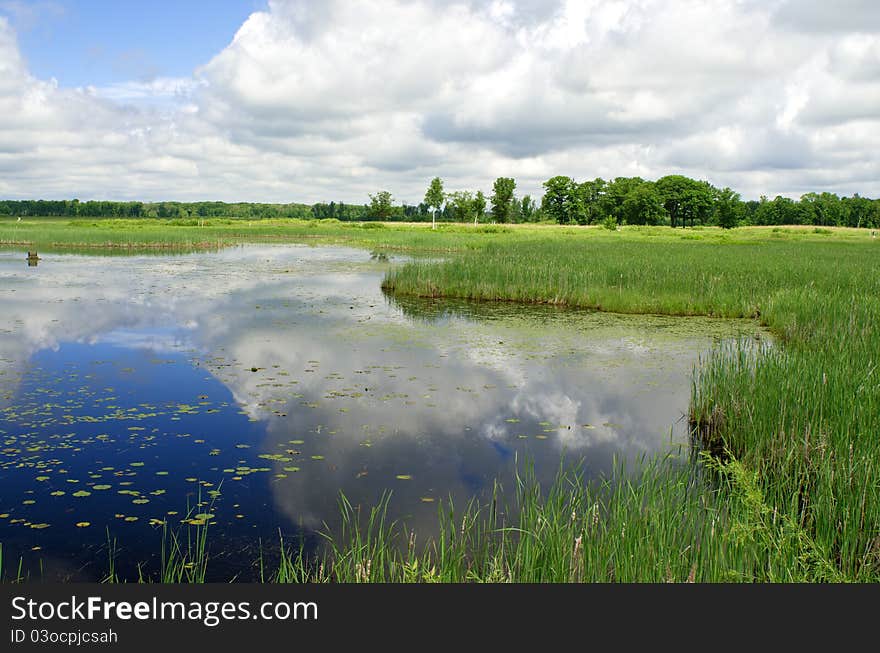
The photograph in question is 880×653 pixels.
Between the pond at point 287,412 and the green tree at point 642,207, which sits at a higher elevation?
the green tree at point 642,207

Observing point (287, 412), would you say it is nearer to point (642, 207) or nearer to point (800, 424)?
point (800, 424)

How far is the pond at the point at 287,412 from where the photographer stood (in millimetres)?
5223

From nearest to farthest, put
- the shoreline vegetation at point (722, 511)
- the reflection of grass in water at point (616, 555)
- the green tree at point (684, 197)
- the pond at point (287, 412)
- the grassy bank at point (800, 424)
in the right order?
the reflection of grass in water at point (616, 555) < the shoreline vegetation at point (722, 511) < the grassy bank at point (800, 424) < the pond at point (287, 412) < the green tree at point (684, 197)

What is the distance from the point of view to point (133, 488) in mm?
5668

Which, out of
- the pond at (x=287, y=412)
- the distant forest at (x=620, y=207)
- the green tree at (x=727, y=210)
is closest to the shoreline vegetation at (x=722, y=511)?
the pond at (x=287, y=412)

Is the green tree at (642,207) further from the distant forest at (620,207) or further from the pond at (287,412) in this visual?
the pond at (287,412)

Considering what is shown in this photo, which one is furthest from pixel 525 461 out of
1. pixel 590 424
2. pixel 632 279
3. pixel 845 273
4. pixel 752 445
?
pixel 845 273

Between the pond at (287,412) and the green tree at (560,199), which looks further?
the green tree at (560,199)

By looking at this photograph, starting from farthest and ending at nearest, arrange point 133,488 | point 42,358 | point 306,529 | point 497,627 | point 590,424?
1. point 42,358
2. point 590,424
3. point 133,488
4. point 306,529
5. point 497,627

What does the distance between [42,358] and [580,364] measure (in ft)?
29.2

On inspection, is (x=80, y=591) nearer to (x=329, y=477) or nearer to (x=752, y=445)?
(x=329, y=477)

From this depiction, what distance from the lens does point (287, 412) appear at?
26.3ft

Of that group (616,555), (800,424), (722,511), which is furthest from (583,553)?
(800,424)

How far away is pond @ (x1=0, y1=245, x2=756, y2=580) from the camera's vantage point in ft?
17.1
